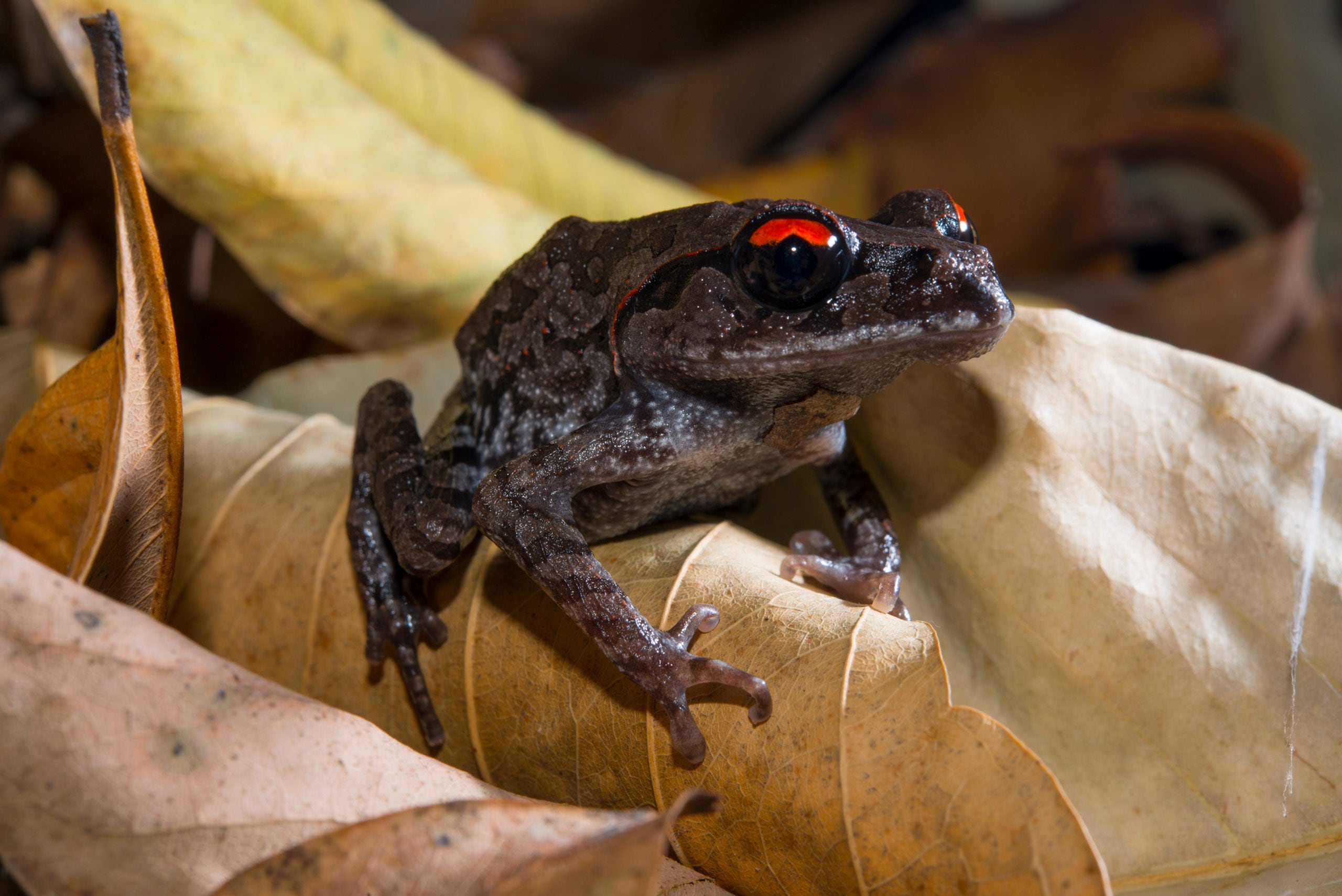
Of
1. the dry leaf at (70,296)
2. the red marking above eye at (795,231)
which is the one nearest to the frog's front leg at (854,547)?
the red marking above eye at (795,231)

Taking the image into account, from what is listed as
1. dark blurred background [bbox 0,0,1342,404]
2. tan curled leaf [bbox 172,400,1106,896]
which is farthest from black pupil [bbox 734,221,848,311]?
dark blurred background [bbox 0,0,1342,404]

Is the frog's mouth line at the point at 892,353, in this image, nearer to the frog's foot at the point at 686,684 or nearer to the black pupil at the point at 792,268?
the black pupil at the point at 792,268

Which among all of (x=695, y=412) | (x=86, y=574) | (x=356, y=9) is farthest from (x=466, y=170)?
(x=86, y=574)

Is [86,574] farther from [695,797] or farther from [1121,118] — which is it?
[1121,118]

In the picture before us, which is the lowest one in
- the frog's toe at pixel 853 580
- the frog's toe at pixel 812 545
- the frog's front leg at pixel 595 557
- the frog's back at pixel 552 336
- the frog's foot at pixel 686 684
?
the frog's toe at pixel 812 545

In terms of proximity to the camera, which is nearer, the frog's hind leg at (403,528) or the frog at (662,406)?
the frog at (662,406)

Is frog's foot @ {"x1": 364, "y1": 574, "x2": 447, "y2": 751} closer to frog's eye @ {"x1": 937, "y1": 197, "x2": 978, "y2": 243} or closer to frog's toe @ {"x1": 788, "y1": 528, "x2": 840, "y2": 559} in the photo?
frog's toe @ {"x1": 788, "y1": 528, "x2": 840, "y2": 559}
